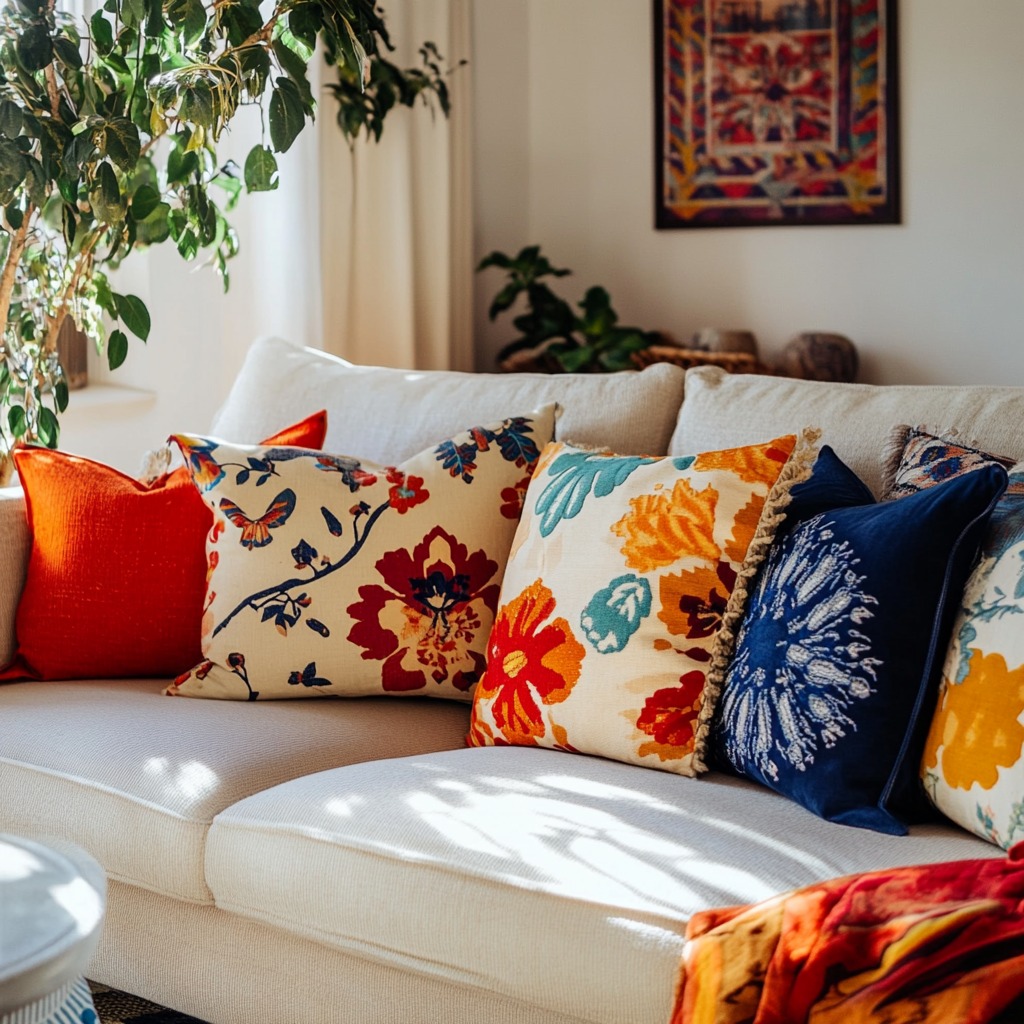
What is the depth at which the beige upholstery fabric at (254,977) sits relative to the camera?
1402mm

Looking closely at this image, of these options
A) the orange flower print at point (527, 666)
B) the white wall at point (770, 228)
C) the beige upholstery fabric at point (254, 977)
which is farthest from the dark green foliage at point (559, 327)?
the beige upholstery fabric at point (254, 977)

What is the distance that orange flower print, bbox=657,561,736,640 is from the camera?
5.32 ft

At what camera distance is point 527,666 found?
169 centimetres

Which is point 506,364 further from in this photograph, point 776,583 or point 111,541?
point 776,583

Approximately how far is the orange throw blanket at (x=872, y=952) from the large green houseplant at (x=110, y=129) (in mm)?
1301

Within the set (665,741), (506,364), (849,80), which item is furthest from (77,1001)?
(849,80)

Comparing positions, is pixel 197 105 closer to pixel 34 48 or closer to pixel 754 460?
pixel 34 48

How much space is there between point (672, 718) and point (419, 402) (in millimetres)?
840

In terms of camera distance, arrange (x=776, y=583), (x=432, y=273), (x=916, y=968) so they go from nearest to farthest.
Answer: (x=916, y=968), (x=776, y=583), (x=432, y=273)

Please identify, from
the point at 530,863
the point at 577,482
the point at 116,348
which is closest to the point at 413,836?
the point at 530,863

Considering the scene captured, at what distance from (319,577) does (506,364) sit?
Answer: 2.21 metres

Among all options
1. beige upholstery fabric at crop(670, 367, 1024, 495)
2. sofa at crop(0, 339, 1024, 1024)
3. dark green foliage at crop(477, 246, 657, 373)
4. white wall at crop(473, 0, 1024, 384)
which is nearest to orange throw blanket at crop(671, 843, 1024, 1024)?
sofa at crop(0, 339, 1024, 1024)

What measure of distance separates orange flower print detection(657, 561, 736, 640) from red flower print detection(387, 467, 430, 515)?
41 centimetres

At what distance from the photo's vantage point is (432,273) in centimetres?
396
